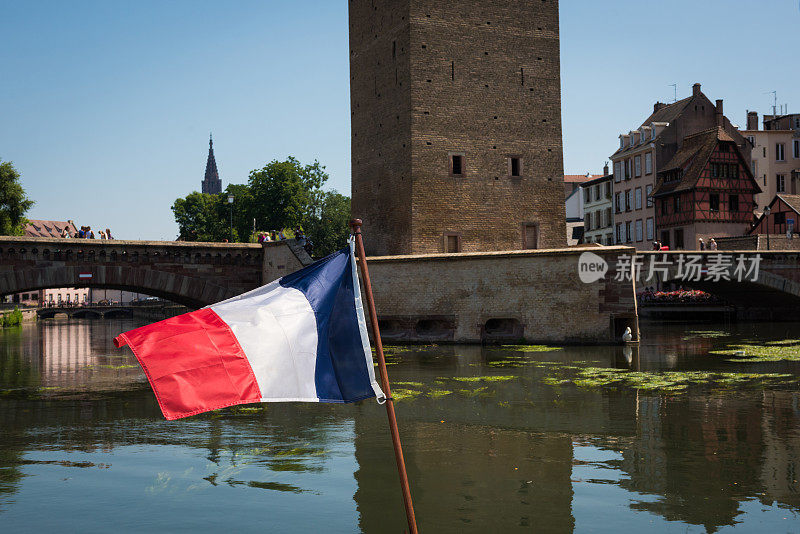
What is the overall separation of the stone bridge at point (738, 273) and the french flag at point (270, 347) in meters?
30.3

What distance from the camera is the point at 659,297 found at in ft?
172

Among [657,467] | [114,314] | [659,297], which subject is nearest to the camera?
[657,467]

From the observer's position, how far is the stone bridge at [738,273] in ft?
121

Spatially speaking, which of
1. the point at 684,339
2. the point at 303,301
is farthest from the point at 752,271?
the point at 303,301

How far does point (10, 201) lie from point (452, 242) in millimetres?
39044

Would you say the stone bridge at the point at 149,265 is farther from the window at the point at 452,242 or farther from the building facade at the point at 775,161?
the building facade at the point at 775,161

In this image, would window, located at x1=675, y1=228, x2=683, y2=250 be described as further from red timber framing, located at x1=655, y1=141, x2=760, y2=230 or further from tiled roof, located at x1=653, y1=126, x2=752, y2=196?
tiled roof, located at x1=653, y1=126, x2=752, y2=196

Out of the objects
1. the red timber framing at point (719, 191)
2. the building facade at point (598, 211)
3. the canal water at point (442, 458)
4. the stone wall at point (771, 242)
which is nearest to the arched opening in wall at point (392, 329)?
the canal water at point (442, 458)

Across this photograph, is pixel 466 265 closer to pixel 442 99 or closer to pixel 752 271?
pixel 442 99

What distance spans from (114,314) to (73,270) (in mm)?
69045

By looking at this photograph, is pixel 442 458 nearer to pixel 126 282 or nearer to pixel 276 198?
pixel 126 282

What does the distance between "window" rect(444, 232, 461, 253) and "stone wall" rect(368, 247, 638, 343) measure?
2.63m

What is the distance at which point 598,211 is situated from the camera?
76.4 metres

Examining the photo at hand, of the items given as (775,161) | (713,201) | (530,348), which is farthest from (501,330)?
(775,161)
